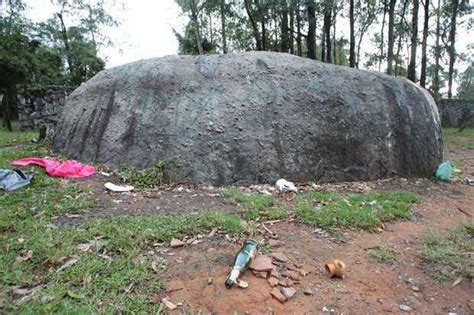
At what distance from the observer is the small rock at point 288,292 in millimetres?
2359

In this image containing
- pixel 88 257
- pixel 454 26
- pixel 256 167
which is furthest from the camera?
pixel 454 26

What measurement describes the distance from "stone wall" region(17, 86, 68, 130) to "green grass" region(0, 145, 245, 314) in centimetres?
783

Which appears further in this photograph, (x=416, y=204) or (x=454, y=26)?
(x=454, y=26)

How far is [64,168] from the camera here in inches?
182

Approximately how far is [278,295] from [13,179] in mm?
3220

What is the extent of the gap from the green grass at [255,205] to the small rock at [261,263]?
0.78m

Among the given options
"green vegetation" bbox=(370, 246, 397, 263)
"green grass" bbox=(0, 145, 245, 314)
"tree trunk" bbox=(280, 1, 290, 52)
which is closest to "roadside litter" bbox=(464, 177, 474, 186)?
"green vegetation" bbox=(370, 246, 397, 263)

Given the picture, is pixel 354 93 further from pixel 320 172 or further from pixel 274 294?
pixel 274 294

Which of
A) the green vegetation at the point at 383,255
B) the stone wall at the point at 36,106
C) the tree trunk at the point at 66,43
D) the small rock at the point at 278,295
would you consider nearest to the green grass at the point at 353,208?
the green vegetation at the point at 383,255

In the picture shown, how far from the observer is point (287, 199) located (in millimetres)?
4164

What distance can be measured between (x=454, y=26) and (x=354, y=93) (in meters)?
12.3

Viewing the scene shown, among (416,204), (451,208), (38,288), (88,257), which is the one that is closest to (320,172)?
(416,204)

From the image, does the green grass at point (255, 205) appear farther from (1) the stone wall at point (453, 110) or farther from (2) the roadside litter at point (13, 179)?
(1) the stone wall at point (453, 110)

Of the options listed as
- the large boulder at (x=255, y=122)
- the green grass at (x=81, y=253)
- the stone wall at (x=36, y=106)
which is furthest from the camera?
the stone wall at (x=36, y=106)
